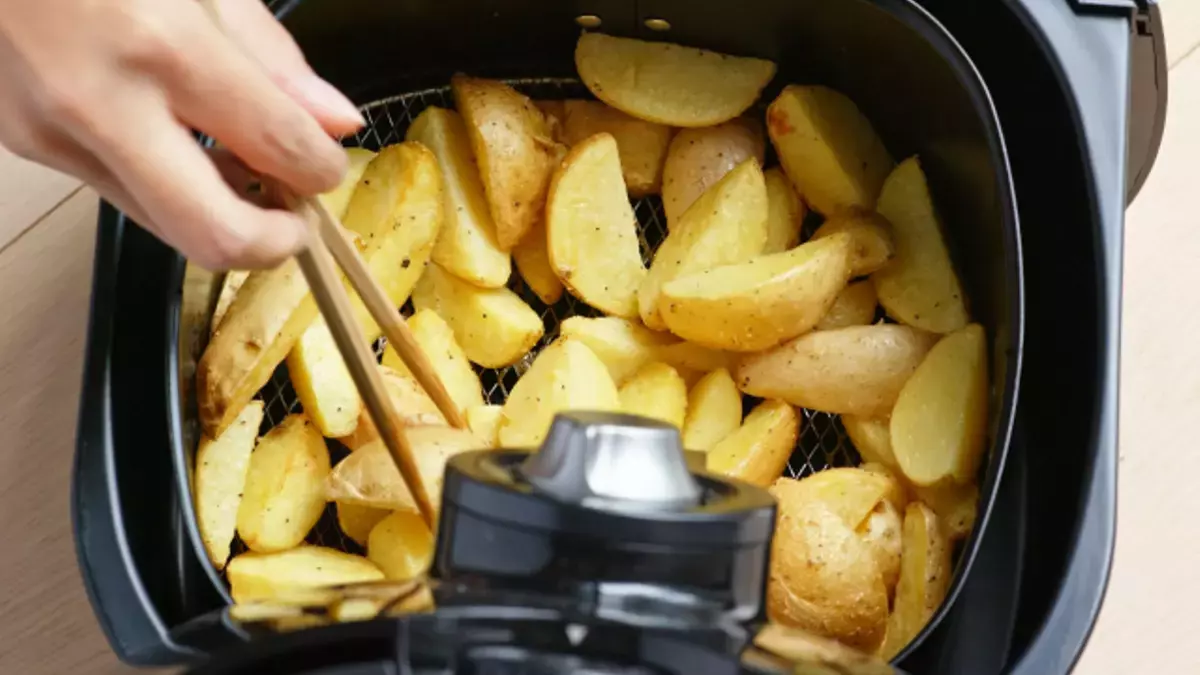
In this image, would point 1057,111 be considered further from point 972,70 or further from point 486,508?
point 486,508

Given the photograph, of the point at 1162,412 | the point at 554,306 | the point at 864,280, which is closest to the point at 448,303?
the point at 554,306

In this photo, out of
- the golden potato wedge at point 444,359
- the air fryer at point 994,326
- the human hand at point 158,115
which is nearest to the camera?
the human hand at point 158,115

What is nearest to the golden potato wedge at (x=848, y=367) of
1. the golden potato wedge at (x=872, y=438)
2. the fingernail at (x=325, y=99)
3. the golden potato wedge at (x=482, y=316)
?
the golden potato wedge at (x=872, y=438)

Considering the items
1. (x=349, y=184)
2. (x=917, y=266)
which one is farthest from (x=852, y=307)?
(x=349, y=184)

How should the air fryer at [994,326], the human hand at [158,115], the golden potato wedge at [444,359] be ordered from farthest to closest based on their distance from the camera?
the golden potato wedge at [444,359], the air fryer at [994,326], the human hand at [158,115]

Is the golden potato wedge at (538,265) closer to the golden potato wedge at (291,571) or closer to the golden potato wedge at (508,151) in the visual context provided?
the golden potato wedge at (508,151)

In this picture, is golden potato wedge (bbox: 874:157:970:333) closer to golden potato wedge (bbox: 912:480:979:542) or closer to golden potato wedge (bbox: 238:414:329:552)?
golden potato wedge (bbox: 912:480:979:542)

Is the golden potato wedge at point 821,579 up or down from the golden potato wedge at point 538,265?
down

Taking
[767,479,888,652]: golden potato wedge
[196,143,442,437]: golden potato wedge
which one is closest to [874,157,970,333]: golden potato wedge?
[767,479,888,652]: golden potato wedge
